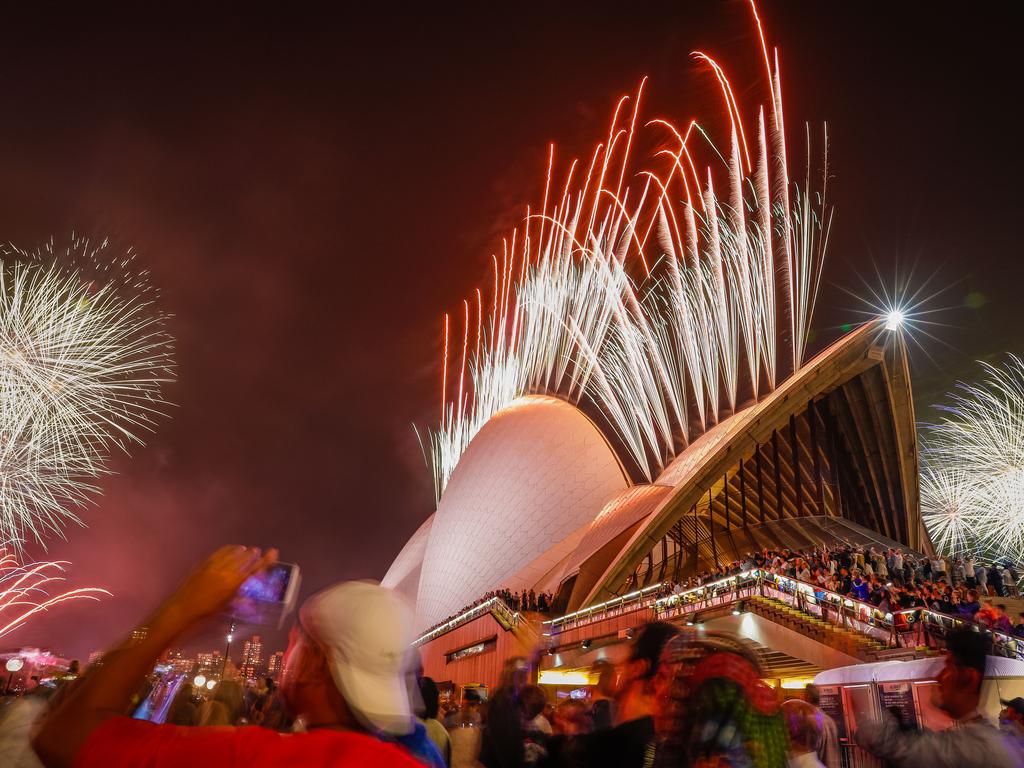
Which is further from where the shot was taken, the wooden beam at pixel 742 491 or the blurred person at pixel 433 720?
the wooden beam at pixel 742 491

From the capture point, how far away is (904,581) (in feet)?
48.5

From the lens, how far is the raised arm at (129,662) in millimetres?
1115

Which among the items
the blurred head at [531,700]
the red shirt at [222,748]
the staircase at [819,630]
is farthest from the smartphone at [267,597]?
the staircase at [819,630]

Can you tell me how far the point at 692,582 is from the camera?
15.9m

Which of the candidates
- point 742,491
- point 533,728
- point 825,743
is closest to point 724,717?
point 533,728

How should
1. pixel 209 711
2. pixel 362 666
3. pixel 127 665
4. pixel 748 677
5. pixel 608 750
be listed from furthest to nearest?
pixel 209 711
pixel 608 750
pixel 748 677
pixel 362 666
pixel 127 665

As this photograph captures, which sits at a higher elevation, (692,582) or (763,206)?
(763,206)

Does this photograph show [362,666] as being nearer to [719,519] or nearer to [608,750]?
[608,750]

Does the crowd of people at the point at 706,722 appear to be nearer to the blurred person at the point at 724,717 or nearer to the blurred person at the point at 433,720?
the blurred person at the point at 724,717

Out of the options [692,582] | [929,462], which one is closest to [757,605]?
[692,582]

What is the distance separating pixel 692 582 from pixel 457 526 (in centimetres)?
2120

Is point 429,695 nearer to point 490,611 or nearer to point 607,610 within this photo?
point 607,610

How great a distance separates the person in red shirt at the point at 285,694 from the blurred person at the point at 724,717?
798 millimetres

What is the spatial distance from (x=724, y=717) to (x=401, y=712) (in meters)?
0.88
